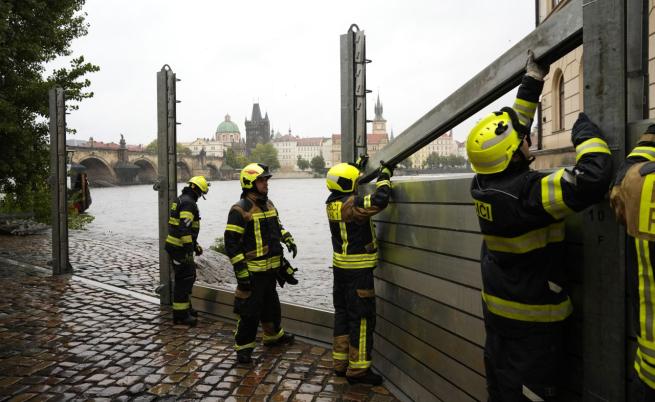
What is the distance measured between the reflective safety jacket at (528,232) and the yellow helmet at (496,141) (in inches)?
3.0

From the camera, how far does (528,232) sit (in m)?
2.43

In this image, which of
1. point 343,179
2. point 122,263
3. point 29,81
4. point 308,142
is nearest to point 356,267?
point 343,179

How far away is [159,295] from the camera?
8.03 metres

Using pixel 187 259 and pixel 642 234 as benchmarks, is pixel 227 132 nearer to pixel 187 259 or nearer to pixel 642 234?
pixel 187 259

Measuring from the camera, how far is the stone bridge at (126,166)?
79.1m

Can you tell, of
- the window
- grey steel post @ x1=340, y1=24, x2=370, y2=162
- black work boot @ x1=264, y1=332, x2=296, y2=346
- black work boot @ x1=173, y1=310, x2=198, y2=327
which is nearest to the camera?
grey steel post @ x1=340, y1=24, x2=370, y2=162

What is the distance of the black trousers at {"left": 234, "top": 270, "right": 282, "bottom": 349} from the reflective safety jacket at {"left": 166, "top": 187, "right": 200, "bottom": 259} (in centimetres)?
143

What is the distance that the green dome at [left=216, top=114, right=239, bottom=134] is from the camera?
172m

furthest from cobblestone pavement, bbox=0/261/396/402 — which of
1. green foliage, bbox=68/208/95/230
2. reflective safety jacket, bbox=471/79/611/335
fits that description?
green foliage, bbox=68/208/95/230

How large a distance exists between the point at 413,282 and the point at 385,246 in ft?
2.06

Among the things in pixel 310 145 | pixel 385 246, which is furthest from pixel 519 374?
pixel 310 145

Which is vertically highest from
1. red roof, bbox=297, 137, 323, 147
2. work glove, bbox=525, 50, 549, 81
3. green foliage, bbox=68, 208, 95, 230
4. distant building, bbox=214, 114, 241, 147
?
distant building, bbox=214, 114, 241, 147

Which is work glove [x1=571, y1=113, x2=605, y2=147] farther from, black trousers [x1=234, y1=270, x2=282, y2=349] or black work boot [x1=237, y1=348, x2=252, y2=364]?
black work boot [x1=237, y1=348, x2=252, y2=364]

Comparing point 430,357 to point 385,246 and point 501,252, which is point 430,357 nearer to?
point 385,246
